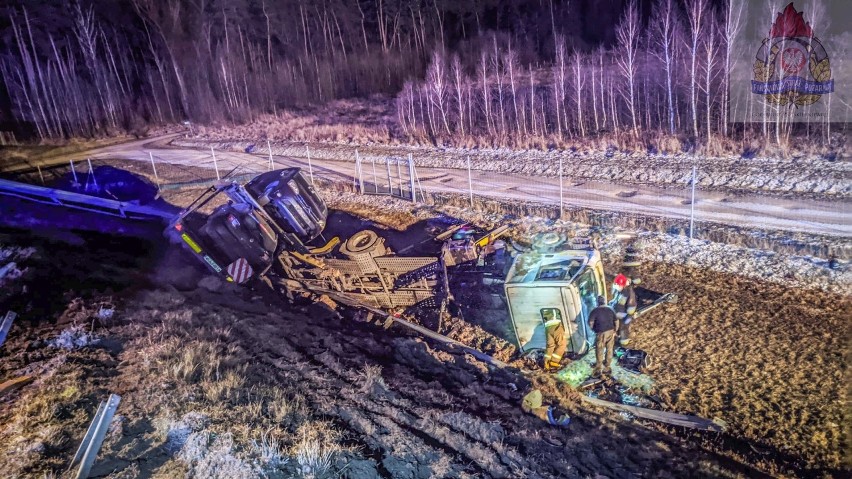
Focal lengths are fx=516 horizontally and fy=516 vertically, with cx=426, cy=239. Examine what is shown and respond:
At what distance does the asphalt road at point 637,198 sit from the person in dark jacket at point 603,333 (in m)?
6.83

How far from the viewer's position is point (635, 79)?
83.8ft

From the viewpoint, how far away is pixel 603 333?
7.47 m

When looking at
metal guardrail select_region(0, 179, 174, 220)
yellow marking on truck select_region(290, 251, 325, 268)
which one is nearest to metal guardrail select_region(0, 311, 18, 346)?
yellow marking on truck select_region(290, 251, 325, 268)

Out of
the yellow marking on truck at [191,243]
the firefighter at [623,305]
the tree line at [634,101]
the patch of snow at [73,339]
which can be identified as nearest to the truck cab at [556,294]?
the firefighter at [623,305]

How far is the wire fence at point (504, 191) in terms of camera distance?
12.1m

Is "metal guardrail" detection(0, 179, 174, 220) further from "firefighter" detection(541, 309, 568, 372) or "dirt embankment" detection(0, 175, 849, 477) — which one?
"firefighter" detection(541, 309, 568, 372)

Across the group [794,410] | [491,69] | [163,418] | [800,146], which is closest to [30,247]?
[163,418]

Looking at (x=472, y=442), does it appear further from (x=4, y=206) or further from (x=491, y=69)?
(x=491, y=69)

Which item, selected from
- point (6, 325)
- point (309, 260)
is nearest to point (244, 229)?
point (309, 260)

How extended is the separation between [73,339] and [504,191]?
1253cm

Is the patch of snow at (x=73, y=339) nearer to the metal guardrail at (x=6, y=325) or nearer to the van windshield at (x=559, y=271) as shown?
the metal guardrail at (x=6, y=325)

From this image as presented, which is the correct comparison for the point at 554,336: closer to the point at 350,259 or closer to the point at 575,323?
the point at 575,323

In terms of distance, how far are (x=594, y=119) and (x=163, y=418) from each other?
23.7 metres

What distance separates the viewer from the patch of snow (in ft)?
29.1
